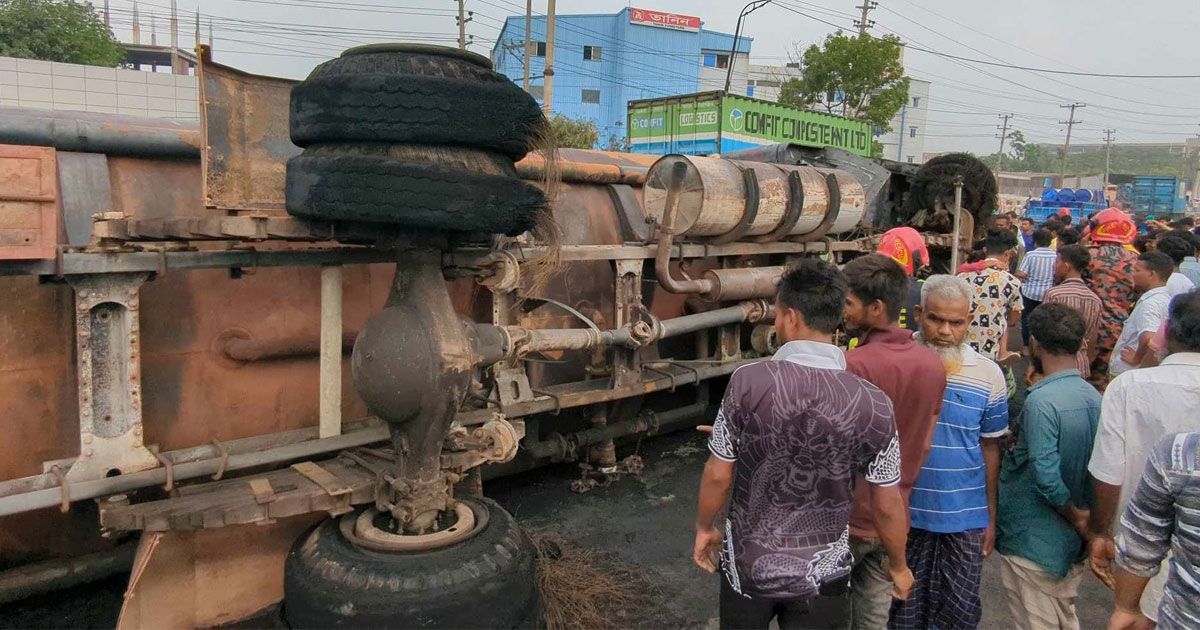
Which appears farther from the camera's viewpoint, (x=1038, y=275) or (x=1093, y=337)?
(x=1038, y=275)

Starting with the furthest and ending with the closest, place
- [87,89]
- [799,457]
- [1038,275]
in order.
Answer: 1. [87,89]
2. [1038,275]
3. [799,457]

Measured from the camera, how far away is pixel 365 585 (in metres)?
2.69

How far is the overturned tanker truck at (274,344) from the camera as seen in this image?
2.55 meters

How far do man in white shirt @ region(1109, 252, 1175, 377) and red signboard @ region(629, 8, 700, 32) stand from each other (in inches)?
1441

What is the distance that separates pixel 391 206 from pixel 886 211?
24.7 feet

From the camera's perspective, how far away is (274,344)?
11.2 feet

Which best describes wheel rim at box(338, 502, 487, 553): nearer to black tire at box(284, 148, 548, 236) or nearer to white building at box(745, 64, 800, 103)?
black tire at box(284, 148, 548, 236)

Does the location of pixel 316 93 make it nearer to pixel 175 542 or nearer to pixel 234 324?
pixel 234 324

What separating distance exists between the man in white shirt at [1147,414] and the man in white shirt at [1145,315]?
7.49ft

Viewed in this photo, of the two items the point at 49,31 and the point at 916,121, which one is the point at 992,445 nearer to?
the point at 49,31

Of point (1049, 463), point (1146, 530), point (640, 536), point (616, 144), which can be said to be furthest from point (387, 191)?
point (616, 144)

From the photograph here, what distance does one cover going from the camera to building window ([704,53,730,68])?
133ft

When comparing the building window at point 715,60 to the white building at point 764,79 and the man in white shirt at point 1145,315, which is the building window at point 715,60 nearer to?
the white building at point 764,79

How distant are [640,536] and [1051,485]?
7.59 ft
